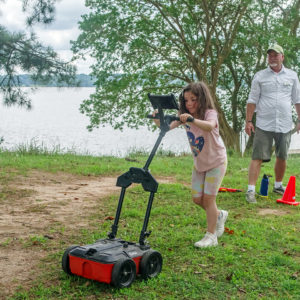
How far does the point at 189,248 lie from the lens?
430cm

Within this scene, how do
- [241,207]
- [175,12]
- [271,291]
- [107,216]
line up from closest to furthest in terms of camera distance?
[271,291] → [107,216] → [241,207] → [175,12]

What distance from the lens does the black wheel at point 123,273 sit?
3209 mm

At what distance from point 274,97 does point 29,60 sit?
14.0 ft

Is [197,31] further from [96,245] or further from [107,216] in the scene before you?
[96,245]

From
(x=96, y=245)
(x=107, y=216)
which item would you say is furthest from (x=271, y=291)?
(x=107, y=216)

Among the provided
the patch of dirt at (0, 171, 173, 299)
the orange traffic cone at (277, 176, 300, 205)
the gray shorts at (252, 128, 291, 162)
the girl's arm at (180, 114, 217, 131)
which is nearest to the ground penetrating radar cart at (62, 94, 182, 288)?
the girl's arm at (180, 114, 217, 131)

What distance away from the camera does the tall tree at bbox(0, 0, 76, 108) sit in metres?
7.79

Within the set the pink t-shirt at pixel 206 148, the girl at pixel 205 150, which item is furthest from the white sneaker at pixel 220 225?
the pink t-shirt at pixel 206 148

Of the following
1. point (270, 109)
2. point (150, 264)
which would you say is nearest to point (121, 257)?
point (150, 264)

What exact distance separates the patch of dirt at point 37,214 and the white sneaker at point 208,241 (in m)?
1.39

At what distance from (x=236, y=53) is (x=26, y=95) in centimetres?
987

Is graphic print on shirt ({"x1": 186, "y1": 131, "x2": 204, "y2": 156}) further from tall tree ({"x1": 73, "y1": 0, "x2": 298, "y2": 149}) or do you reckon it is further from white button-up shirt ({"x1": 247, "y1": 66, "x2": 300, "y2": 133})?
tall tree ({"x1": 73, "y1": 0, "x2": 298, "y2": 149})

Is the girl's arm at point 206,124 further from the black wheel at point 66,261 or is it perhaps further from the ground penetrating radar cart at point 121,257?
the black wheel at point 66,261

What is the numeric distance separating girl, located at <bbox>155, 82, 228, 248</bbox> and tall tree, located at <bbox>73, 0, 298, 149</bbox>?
10263 mm
